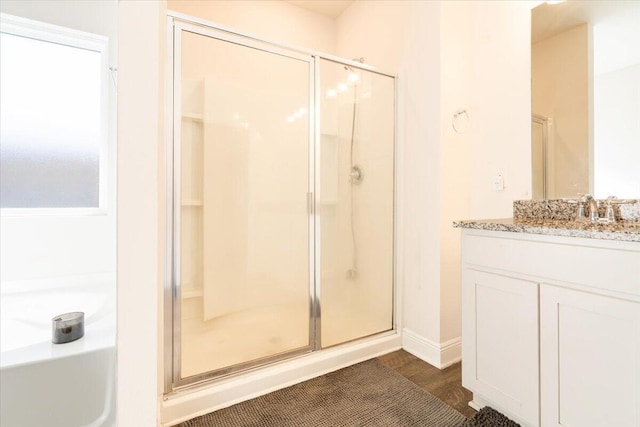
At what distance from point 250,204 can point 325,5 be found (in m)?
2.13

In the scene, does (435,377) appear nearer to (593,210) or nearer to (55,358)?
(593,210)

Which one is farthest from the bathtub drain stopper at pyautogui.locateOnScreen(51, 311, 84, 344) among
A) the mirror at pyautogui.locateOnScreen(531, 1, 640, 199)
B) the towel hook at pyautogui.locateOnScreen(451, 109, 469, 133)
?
the mirror at pyautogui.locateOnScreen(531, 1, 640, 199)

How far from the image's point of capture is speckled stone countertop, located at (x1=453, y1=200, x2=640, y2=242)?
3.30 ft

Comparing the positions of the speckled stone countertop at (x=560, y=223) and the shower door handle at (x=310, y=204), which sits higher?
the shower door handle at (x=310, y=204)

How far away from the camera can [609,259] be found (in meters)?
1.00

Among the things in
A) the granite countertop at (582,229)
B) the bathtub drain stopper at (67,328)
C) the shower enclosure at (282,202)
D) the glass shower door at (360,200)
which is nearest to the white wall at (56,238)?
the bathtub drain stopper at (67,328)

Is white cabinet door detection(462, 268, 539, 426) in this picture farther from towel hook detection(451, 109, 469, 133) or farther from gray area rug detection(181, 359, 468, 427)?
towel hook detection(451, 109, 469, 133)

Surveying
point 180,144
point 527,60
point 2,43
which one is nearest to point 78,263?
point 180,144

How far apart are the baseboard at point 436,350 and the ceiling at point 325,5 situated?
2.93 m

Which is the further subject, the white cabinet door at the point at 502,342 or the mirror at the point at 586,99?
the mirror at the point at 586,99

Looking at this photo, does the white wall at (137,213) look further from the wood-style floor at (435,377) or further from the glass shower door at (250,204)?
the wood-style floor at (435,377)

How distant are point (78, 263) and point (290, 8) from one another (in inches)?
108

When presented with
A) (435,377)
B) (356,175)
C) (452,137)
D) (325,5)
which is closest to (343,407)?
(435,377)

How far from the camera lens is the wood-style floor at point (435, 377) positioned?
155 cm
